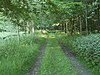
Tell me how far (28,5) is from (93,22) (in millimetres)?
23972

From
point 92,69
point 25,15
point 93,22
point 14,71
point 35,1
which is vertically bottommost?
point 93,22

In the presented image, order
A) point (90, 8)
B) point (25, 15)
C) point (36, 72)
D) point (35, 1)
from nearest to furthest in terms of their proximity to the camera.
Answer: point (36, 72) → point (35, 1) → point (25, 15) → point (90, 8)

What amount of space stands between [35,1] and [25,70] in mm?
3959

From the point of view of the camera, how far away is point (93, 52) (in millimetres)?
14070

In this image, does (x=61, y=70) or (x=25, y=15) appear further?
(x=25, y=15)

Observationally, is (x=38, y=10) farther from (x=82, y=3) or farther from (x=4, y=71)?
(x=82, y=3)

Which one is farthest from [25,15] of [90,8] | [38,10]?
[90,8]

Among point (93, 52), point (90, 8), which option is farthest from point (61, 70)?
point (90, 8)

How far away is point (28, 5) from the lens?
13.7 m

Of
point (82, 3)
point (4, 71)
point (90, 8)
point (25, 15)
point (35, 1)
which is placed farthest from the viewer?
point (90, 8)

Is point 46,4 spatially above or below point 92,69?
above

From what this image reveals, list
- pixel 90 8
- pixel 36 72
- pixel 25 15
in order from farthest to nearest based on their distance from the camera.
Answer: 1. pixel 90 8
2. pixel 25 15
3. pixel 36 72

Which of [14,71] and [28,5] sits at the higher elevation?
[28,5]

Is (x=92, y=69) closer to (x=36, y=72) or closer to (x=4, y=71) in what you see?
(x=36, y=72)
